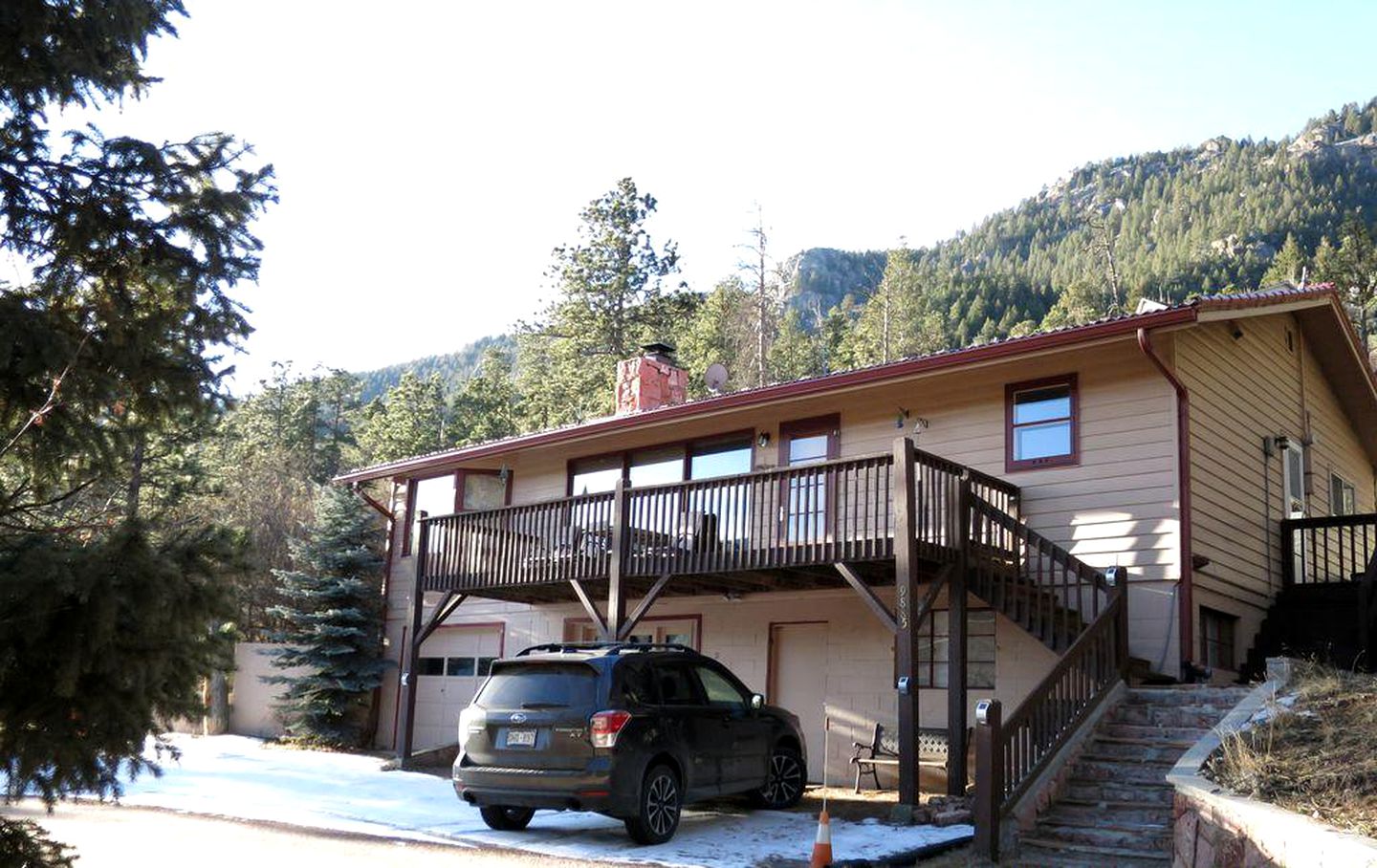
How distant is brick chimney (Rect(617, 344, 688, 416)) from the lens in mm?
21969

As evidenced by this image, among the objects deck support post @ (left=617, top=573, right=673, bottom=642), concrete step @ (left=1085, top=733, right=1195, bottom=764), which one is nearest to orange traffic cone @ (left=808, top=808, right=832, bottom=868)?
concrete step @ (left=1085, top=733, right=1195, bottom=764)

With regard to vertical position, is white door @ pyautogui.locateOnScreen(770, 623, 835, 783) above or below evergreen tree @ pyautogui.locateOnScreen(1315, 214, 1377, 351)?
below

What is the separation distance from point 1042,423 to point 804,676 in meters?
4.84

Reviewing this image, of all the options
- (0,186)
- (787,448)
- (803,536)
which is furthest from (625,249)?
(0,186)

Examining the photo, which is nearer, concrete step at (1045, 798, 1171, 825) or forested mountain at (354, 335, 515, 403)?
concrete step at (1045, 798, 1171, 825)

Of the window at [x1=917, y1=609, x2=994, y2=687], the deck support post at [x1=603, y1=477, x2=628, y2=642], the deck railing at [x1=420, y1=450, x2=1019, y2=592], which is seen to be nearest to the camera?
the deck railing at [x1=420, y1=450, x2=1019, y2=592]

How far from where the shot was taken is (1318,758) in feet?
27.2

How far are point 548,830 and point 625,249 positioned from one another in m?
37.7

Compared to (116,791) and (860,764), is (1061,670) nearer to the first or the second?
(860,764)

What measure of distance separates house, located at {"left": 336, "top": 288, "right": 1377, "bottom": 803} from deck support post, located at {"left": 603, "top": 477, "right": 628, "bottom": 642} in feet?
0.15

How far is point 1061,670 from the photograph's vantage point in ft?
37.4

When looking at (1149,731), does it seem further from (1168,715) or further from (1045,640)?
(1045,640)

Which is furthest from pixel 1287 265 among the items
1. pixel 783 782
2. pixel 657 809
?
pixel 657 809

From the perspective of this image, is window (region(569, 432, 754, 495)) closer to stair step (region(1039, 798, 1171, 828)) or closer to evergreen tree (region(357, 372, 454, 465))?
stair step (region(1039, 798, 1171, 828))
